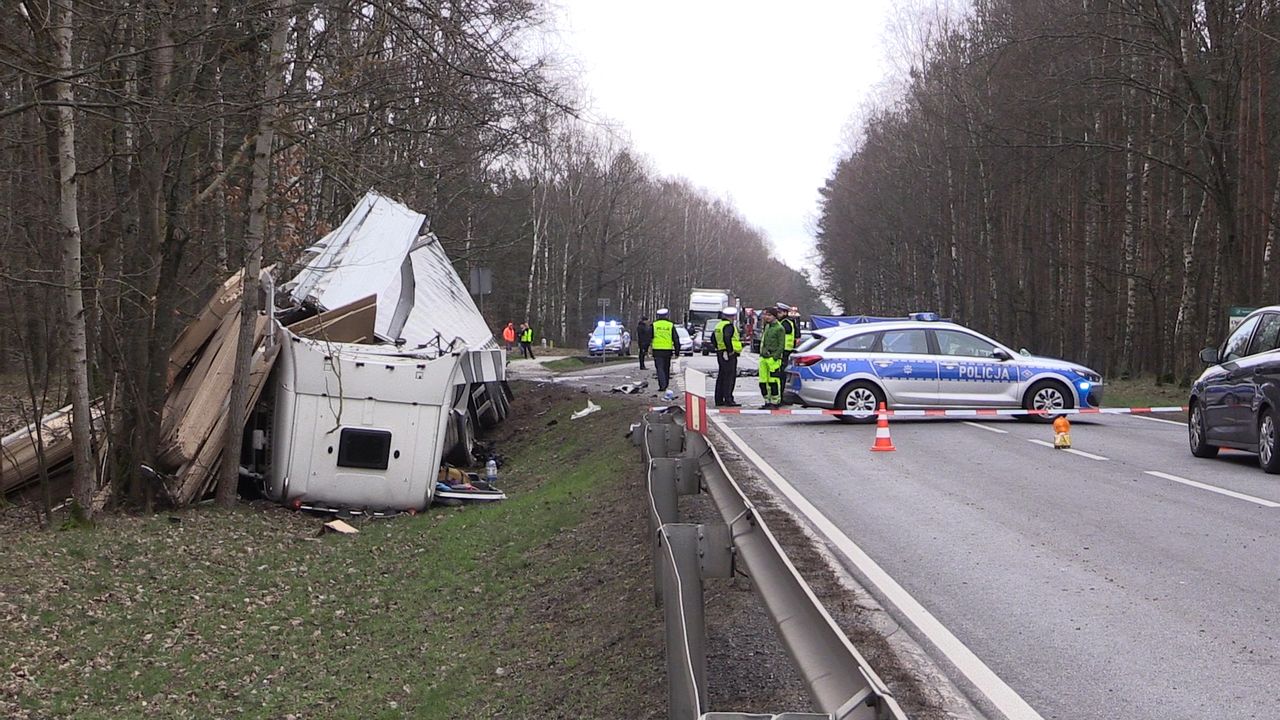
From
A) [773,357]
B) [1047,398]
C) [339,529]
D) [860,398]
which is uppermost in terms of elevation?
[773,357]

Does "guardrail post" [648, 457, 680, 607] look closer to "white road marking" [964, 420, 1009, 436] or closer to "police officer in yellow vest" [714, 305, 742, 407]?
"white road marking" [964, 420, 1009, 436]

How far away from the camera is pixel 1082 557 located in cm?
853

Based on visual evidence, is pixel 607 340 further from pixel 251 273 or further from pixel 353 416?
pixel 251 273

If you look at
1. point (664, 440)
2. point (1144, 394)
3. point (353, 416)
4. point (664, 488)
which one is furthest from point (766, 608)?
point (1144, 394)

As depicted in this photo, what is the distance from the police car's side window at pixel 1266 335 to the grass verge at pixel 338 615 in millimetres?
6941

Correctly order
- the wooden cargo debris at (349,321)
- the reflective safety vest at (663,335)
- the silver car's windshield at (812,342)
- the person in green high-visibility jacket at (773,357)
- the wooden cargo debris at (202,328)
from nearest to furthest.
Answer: the wooden cargo debris at (202,328)
the wooden cargo debris at (349,321)
the silver car's windshield at (812,342)
the person in green high-visibility jacket at (773,357)
the reflective safety vest at (663,335)

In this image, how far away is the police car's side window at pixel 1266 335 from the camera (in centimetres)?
1298

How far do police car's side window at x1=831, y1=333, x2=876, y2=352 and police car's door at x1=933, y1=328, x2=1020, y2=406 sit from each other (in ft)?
3.38

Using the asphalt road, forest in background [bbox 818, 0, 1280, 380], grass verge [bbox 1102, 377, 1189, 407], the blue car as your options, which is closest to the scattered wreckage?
the asphalt road

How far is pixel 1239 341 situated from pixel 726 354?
9.56 metres

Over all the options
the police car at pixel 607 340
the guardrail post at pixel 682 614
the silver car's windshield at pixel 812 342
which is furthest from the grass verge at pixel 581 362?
the guardrail post at pixel 682 614

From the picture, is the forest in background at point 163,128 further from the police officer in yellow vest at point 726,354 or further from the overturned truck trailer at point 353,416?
the police officer in yellow vest at point 726,354

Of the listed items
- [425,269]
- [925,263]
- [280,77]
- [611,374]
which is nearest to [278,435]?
[280,77]

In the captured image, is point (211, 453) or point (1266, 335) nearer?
point (1266, 335)
